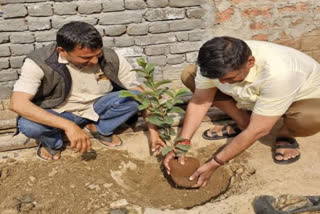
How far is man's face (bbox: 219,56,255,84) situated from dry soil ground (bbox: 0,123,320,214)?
0.88m

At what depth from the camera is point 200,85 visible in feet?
9.89

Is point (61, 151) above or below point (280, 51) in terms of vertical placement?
below

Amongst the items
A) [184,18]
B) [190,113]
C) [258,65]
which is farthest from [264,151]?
[184,18]

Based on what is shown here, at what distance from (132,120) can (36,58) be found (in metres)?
1.13

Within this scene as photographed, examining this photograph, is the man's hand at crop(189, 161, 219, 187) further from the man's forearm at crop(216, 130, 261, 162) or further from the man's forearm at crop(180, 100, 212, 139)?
the man's forearm at crop(180, 100, 212, 139)

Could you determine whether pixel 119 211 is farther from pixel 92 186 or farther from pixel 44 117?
pixel 44 117

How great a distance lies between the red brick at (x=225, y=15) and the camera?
4121 mm

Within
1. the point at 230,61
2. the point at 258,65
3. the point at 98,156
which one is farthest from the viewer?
the point at 98,156

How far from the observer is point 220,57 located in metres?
2.31

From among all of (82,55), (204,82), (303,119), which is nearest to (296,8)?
(303,119)

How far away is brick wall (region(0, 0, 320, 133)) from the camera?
12.5 ft

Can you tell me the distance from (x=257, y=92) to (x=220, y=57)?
573 mm

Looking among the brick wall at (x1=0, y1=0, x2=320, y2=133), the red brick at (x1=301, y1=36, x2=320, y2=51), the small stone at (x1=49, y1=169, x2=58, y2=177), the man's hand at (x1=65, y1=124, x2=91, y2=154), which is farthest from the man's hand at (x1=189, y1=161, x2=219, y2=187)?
the red brick at (x1=301, y1=36, x2=320, y2=51)

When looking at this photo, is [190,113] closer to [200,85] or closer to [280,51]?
[200,85]
